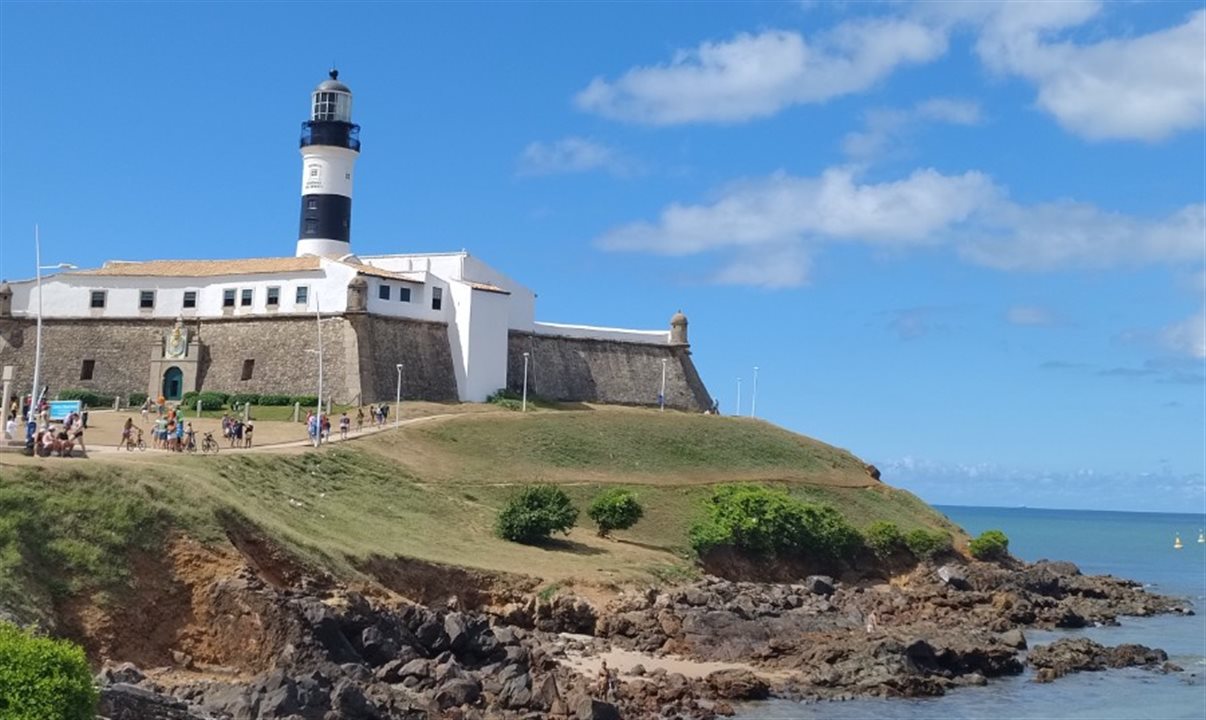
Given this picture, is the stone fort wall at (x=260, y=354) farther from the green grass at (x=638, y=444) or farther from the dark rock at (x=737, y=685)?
the dark rock at (x=737, y=685)

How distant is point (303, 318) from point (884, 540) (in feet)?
86.0

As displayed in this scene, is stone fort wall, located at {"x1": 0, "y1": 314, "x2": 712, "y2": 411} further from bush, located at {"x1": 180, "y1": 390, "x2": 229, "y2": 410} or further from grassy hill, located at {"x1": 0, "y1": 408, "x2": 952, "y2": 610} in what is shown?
grassy hill, located at {"x1": 0, "y1": 408, "x2": 952, "y2": 610}

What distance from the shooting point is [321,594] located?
103ft

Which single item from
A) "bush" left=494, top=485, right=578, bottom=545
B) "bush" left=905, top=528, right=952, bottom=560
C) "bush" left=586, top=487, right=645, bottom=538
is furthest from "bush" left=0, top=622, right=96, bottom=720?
"bush" left=905, top=528, right=952, bottom=560

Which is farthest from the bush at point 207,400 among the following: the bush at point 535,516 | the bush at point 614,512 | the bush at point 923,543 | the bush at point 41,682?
the bush at point 41,682

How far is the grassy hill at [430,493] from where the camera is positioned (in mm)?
28453

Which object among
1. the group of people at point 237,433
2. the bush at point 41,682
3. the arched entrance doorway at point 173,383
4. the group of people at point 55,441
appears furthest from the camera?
the arched entrance doorway at point 173,383

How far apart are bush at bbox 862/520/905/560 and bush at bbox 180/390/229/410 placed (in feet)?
88.3

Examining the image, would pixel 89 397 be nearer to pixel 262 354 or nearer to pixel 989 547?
pixel 262 354

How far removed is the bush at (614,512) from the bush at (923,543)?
13.0 metres

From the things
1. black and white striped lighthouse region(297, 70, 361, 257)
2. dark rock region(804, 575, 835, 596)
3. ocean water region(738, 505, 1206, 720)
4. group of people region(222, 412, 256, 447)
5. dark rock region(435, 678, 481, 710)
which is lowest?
ocean water region(738, 505, 1206, 720)

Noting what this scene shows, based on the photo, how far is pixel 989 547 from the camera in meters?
60.7

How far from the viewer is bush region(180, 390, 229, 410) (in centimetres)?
5775

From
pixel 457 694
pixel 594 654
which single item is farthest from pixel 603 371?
pixel 457 694
